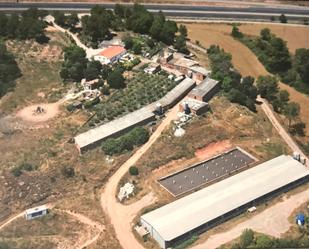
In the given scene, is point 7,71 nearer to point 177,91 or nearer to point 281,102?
point 177,91

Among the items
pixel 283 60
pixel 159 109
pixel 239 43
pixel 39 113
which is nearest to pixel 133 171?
pixel 159 109

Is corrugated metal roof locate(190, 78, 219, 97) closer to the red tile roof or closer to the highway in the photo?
the red tile roof

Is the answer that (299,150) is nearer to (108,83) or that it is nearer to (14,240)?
(108,83)

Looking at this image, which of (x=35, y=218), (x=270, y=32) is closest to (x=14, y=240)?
(x=35, y=218)

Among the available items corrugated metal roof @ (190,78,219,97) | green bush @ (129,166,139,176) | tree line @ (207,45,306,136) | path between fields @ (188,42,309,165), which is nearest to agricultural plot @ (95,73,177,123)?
corrugated metal roof @ (190,78,219,97)

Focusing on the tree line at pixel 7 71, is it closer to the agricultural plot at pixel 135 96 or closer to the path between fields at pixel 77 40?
the path between fields at pixel 77 40

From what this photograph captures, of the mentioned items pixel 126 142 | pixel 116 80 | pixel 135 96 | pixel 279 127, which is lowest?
pixel 279 127

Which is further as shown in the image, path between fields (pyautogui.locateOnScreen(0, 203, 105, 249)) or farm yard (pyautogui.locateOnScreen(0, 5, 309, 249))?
farm yard (pyautogui.locateOnScreen(0, 5, 309, 249))
